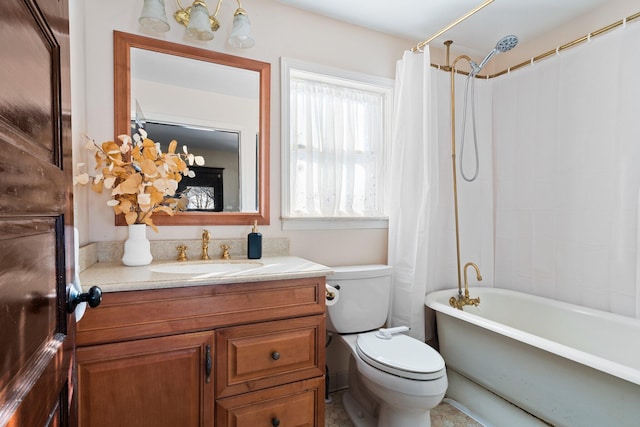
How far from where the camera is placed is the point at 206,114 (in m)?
1.79

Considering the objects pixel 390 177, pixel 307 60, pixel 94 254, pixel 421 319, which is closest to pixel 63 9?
pixel 94 254

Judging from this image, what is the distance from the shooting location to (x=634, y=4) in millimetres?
1834

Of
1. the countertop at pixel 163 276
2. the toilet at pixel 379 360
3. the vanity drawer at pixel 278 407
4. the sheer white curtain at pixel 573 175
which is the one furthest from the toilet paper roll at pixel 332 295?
the sheer white curtain at pixel 573 175

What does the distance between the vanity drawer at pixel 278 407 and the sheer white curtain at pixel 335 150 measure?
0.96 meters

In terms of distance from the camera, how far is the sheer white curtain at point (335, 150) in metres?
2.02

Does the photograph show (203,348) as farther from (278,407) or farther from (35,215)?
(35,215)

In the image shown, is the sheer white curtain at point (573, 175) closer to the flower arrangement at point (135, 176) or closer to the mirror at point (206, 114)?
the mirror at point (206, 114)

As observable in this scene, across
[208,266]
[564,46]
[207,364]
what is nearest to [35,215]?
[207,364]

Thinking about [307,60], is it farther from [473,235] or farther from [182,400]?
[182,400]

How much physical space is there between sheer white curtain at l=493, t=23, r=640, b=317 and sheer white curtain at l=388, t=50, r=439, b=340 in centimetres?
66

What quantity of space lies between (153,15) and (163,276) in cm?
118

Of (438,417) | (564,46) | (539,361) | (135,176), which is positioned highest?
(564,46)

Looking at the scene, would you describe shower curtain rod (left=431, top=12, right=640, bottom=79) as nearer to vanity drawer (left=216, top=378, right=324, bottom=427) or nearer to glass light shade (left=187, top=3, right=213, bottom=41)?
glass light shade (left=187, top=3, right=213, bottom=41)

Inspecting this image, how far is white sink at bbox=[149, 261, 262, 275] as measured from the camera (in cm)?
152
